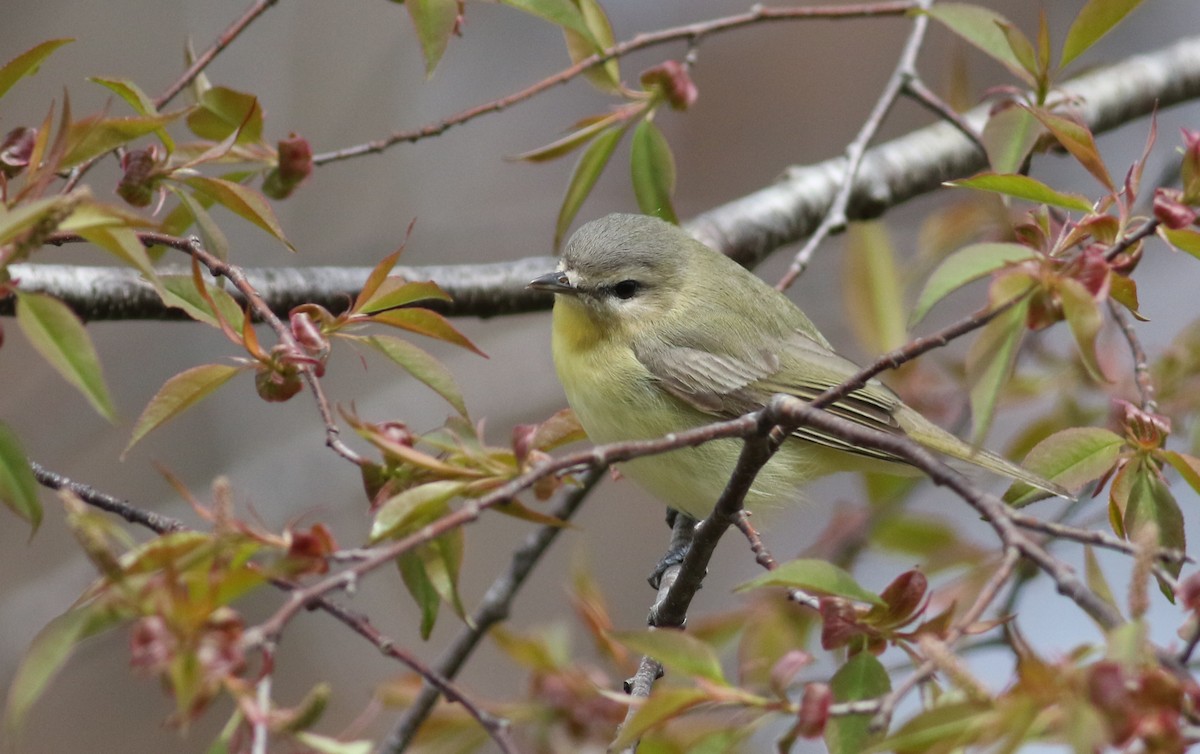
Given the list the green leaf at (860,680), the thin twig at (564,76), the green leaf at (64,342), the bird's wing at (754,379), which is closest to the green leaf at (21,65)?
the green leaf at (64,342)

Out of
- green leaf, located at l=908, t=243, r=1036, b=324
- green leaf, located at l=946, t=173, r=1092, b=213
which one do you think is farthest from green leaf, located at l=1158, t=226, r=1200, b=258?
green leaf, located at l=908, t=243, r=1036, b=324

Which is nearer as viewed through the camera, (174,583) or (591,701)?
(174,583)

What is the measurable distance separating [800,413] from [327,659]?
6.69 meters

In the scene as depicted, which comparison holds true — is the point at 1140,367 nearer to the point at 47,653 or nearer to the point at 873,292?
the point at 873,292

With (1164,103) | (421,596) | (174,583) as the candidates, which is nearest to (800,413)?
(421,596)

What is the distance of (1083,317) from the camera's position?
1.48 metres

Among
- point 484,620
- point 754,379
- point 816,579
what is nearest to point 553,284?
point 754,379

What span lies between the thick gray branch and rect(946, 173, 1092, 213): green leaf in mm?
1130

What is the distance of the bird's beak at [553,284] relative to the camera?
11.2 feet

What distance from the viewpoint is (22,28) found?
7.38m

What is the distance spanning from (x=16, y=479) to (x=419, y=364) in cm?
62

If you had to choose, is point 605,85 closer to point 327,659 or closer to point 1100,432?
point 1100,432

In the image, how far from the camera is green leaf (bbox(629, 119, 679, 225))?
2943mm

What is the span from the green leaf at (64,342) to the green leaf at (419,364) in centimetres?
51
